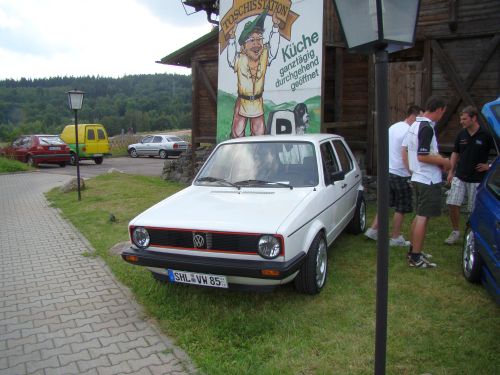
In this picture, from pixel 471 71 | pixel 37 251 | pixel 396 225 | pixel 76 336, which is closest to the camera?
pixel 76 336

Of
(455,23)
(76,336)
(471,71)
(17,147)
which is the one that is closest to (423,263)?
(76,336)

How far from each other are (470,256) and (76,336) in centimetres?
406

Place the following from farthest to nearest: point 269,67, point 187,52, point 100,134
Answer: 1. point 100,134
2. point 187,52
3. point 269,67

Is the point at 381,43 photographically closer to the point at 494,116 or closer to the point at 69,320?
the point at 494,116

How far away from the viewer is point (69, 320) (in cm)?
416

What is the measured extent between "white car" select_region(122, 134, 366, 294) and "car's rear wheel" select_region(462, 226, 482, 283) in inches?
57.3

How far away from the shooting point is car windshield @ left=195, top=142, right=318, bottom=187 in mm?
4879

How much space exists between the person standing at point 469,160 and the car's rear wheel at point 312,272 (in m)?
2.39

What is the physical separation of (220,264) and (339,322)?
1181 millimetres

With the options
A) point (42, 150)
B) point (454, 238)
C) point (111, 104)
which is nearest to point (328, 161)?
point (454, 238)

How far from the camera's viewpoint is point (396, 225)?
579cm

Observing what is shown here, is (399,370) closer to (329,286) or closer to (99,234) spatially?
(329,286)

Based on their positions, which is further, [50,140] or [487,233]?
[50,140]

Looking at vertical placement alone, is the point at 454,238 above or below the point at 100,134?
below
